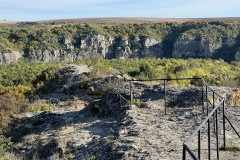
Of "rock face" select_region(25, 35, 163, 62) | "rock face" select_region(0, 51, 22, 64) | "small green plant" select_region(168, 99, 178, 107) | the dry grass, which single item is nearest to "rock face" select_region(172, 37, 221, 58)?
"rock face" select_region(25, 35, 163, 62)

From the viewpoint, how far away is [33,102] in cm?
1781

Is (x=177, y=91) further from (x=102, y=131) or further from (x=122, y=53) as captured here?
(x=122, y=53)

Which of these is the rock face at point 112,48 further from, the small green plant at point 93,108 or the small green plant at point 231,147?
the small green plant at point 231,147

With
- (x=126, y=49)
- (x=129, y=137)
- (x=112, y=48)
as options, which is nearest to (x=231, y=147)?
(x=129, y=137)

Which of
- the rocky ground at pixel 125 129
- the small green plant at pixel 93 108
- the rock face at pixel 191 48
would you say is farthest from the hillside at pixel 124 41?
the rocky ground at pixel 125 129

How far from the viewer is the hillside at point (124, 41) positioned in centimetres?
6869

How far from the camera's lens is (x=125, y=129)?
671 centimetres

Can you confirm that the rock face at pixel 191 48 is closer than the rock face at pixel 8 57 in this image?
No

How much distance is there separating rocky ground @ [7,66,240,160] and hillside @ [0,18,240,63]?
57179mm

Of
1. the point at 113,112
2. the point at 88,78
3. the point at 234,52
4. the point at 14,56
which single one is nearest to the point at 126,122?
the point at 113,112

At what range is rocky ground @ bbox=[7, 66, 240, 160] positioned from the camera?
Answer: 17.1 feet

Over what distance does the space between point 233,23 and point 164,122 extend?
85131 millimetres

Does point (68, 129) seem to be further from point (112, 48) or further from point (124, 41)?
point (112, 48)

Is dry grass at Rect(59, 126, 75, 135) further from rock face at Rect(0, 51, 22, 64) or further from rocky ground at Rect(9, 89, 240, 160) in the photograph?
rock face at Rect(0, 51, 22, 64)
